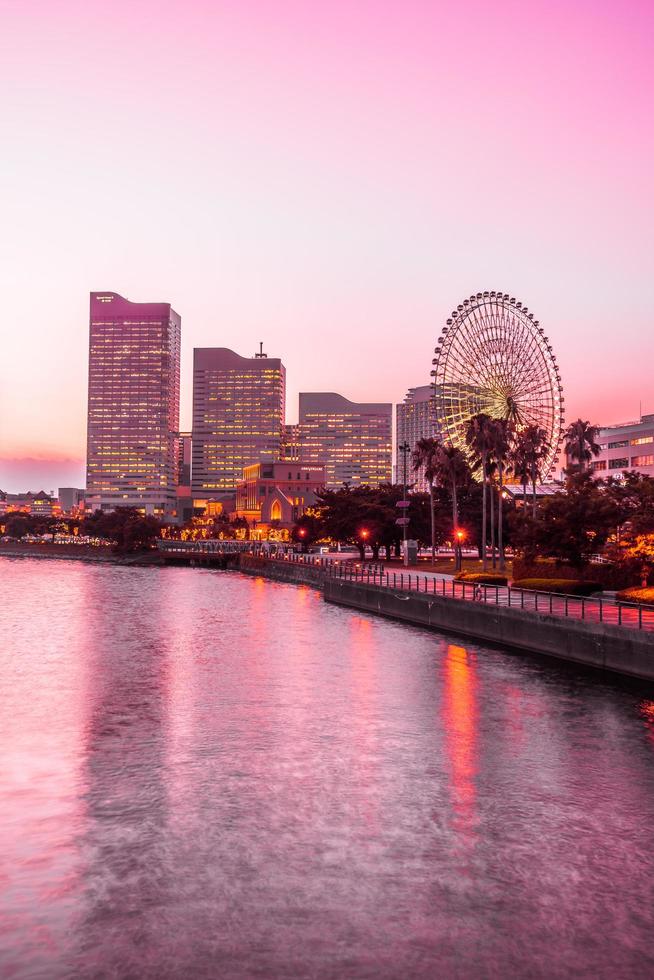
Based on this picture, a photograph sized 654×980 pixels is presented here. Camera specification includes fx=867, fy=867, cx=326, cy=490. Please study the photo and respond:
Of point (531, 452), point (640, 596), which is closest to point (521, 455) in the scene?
point (531, 452)

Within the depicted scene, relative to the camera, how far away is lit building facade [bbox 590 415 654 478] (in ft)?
559

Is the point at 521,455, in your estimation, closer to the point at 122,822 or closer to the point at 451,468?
the point at 451,468

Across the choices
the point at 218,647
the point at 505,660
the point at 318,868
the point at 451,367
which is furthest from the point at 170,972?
the point at 451,367

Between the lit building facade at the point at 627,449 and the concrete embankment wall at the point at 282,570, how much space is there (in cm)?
7177

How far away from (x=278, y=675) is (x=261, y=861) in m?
23.5

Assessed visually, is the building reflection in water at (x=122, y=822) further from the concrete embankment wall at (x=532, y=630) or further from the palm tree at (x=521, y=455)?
the palm tree at (x=521, y=455)

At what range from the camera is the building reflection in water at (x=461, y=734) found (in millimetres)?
18828

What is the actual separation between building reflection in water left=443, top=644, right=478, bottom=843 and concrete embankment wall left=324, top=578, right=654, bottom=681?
3123 mm

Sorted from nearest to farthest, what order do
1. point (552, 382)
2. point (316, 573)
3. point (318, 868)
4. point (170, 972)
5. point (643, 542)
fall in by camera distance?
point (170, 972) < point (318, 868) < point (643, 542) < point (552, 382) < point (316, 573)

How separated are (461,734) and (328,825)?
9.80 m

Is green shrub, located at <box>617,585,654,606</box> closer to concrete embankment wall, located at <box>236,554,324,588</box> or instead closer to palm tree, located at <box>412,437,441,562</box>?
concrete embankment wall, located at <box>236,554,324,588</box>

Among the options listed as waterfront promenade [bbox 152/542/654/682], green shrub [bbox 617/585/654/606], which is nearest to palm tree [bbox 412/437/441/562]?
waterfront promenade [bbox 152/542/654/682]

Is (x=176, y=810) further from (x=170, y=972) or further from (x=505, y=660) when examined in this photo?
(x=505, y=660)

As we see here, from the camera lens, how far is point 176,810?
19.2 meters
